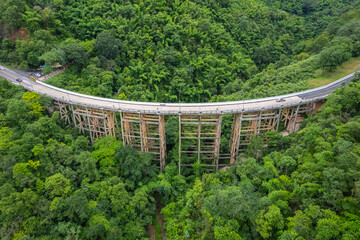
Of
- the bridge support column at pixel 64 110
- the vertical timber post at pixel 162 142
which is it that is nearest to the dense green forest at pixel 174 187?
the bridge support column at pixel 64 110

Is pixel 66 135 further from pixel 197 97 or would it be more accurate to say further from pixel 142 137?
pixel 197 97

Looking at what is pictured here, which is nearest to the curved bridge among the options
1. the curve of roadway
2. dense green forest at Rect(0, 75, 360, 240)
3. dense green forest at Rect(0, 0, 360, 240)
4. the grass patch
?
the curve of roadway

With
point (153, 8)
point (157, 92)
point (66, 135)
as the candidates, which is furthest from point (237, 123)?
point (153, 8)

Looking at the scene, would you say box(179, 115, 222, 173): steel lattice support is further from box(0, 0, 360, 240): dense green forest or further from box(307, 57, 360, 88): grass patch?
box(307, 57, 360, 88): grass patch

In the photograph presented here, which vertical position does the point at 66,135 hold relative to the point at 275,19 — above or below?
below

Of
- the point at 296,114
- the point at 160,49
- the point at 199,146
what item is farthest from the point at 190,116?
the point at 160,49
